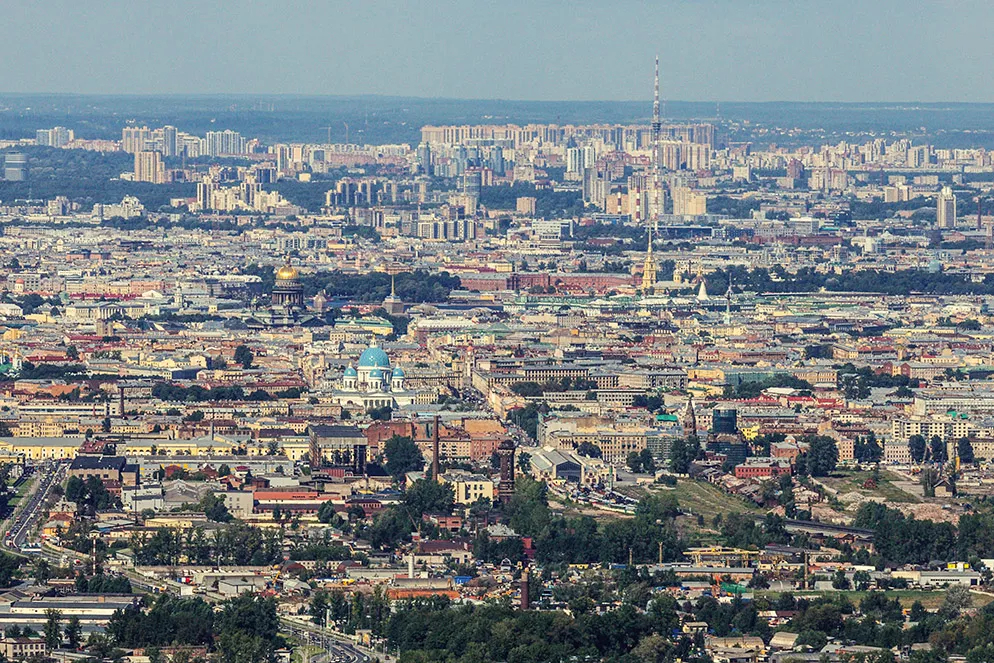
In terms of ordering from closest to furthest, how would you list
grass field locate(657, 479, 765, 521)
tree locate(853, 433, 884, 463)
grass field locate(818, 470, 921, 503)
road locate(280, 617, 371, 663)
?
road locate(280, 617, 371, 663) → grass field locate(657, 479, 765, 521) → grass field locate(818, 470, 921, 503) → tree locate(853, 433, 884, 463)

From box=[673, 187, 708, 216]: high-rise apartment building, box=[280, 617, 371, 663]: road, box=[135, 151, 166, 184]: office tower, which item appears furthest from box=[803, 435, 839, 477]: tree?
box=[135, 151, 166, 184]: office tower

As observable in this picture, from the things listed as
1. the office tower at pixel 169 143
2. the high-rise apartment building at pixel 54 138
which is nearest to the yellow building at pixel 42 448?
the office tower at pixel 169 143

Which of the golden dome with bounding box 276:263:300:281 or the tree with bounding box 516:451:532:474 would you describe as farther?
the golden dome with bounding box 276:263:300:281

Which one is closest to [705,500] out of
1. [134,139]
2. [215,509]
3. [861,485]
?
[861,485]

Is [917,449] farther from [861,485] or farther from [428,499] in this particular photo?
[428,499]

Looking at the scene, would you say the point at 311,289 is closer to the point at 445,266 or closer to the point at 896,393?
the point at 445,266

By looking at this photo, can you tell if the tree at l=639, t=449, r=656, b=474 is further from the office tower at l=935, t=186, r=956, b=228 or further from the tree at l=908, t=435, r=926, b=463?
the office tower at l=935, t=186, r=956, b=228

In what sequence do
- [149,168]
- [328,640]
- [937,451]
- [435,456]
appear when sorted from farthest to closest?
[149,168] < [937,451] < [435,456] < [328,640]

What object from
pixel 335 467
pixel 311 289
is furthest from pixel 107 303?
pixel 335 467
